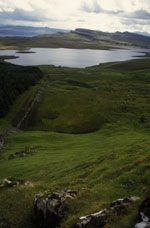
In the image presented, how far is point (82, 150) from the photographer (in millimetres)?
49719

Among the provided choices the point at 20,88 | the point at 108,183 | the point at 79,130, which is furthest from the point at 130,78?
the point at 108,183

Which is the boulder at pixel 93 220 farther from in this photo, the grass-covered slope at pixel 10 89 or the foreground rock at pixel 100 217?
the grass-covered slope at pixel 10 89

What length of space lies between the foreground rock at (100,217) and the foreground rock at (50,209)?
319 cm

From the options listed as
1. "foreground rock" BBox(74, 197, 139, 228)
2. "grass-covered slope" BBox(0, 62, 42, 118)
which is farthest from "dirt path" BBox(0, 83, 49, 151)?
"foreground rock" BBox(74, 197, 139, 228)

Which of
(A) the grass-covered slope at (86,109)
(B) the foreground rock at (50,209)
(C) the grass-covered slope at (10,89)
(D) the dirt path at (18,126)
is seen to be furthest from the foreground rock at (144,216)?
(C) the grass-covered slope at (10,89)

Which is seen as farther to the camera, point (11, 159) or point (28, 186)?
point (11, 159)

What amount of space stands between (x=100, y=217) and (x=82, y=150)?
3378 cm

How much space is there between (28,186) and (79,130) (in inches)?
2156

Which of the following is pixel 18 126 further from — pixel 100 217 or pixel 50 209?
pixel 100 217

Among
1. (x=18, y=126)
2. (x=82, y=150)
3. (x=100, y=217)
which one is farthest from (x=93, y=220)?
(x=18, y=126)

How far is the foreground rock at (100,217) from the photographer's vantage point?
15.5m

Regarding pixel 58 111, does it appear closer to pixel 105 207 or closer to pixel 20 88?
pixel 20 88

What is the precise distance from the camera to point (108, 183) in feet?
79.1

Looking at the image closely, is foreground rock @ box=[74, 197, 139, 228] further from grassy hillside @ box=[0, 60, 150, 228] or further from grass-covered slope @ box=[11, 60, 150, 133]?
grass-covered slope @ box=[11, 60, 150, 133]
